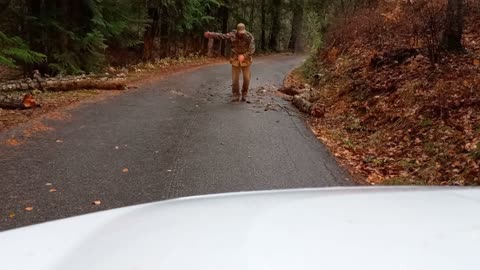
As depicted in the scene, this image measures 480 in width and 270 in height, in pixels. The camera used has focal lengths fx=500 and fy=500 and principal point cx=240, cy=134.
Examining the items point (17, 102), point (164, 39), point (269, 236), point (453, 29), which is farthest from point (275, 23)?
point (269, 236)

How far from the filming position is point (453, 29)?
1161 centimetres

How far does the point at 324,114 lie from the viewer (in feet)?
41.8

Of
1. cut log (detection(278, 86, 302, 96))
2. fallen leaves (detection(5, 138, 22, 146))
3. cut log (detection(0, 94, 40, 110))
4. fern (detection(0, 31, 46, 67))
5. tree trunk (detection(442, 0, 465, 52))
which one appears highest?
tree trunk (detection(442, 0, 465, 52))

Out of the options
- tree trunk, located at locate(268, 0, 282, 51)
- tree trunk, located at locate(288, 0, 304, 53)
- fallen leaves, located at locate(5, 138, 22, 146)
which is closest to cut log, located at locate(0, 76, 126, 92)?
fallen leaves, located at locate(5, 138, 22, 146)

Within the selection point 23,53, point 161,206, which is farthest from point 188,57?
point 161,206

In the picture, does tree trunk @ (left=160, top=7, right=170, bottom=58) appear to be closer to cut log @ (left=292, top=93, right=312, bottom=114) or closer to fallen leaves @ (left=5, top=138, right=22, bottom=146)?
cut log @ (left=292, top=93, right=312, bottom=114)

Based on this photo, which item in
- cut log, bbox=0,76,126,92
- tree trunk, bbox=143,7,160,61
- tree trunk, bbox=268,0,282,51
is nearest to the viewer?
cut log, bbox=0,76,126,92

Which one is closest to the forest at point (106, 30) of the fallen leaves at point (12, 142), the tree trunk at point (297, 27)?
the fallen leaves at point (12, 142)

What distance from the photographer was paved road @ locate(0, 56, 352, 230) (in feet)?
20.2

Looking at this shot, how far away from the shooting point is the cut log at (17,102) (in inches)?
432

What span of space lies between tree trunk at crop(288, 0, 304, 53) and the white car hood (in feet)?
130

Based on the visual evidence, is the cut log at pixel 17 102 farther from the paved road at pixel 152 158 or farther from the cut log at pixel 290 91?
the cut log at pixel 290 91

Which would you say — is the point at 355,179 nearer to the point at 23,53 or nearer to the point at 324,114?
the point at 324,114

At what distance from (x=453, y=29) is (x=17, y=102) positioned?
33.0ft
